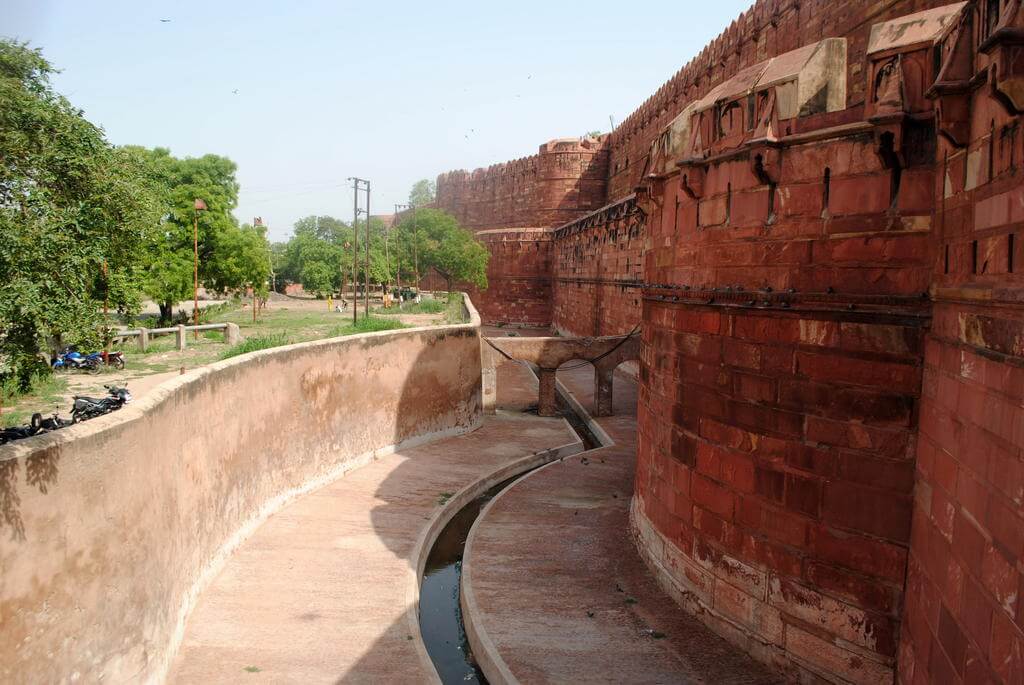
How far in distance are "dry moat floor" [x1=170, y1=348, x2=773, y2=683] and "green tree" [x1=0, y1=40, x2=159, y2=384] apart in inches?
128

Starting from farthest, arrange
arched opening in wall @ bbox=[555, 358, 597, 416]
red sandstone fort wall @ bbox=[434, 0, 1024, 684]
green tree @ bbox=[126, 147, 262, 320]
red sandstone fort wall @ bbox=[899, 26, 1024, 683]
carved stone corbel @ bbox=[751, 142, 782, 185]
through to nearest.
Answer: green tree @ bbox=[126, 147, 262, 320]
arched opening in wall @ bbox=[555, 358, 597, 416]
carved stone corbel @ bbox=[751, 142, 782, 185]
red sandstone fort wall @ bbox=[434, 0, 1024, 684]
red sandstone fort wall @ bbox=[899, 26, 1024, 683]

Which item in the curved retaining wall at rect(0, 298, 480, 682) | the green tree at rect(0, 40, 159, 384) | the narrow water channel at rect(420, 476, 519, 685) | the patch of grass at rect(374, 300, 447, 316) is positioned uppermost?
the green tree at rect(0, 40, 159, 384)

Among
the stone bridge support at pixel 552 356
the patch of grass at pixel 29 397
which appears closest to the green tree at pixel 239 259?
the stone bridge support at pixel 552 356

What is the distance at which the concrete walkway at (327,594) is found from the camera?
709cm

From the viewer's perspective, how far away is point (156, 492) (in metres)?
6.65

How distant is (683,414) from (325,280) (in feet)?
151

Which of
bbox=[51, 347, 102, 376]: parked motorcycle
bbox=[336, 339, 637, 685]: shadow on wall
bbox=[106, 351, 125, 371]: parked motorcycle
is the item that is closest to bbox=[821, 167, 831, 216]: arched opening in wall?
bbox=[336, 339, 637, 685]: shadow on wall

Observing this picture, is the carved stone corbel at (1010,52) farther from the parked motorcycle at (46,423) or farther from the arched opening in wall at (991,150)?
the parked motorcycle at (46,423)

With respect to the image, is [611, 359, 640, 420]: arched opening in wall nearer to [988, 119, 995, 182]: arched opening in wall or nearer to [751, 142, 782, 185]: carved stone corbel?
[751, 142, 782, 185]: carved stone corbel

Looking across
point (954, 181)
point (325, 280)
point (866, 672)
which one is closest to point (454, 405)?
point (866, 672)

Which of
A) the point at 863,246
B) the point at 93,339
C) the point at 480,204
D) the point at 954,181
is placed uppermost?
the point at 480,204

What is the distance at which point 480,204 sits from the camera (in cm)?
5206

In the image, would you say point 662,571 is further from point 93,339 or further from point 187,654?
point 93,339

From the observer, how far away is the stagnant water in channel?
332 inches
